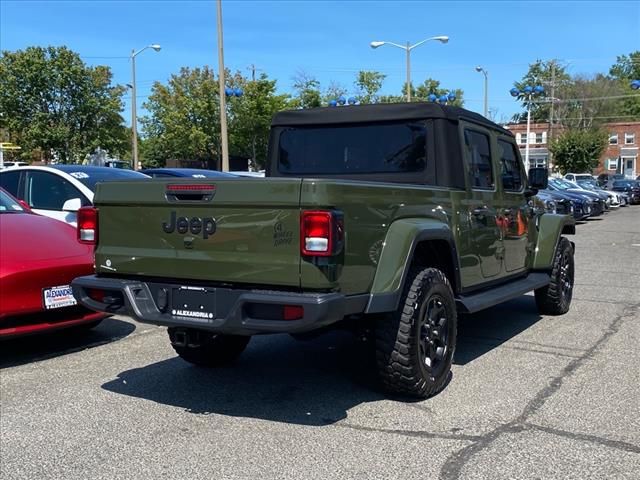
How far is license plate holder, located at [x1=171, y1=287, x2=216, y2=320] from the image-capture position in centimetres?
397

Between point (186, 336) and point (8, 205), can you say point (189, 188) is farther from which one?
point (8, 205)

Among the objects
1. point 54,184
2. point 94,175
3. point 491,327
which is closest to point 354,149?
point 491,327

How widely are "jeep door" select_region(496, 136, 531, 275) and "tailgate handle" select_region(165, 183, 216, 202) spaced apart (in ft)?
9.37

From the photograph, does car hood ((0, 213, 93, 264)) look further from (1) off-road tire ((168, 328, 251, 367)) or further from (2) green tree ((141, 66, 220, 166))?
(2) green tree ((141, 66, 220, 166))

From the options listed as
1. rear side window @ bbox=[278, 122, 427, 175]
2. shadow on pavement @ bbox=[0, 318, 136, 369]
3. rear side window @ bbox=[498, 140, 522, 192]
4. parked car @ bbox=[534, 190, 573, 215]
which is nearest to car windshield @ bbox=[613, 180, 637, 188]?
parked car @ bbox=[534, 190, 573, 215]

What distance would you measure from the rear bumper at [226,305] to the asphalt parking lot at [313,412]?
2.21ft

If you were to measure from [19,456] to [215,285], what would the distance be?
1.42m

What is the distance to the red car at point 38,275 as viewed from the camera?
521 centimetres

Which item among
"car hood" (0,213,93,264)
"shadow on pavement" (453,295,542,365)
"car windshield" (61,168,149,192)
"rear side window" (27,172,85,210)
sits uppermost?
"car windshield" (61,168,149,192)

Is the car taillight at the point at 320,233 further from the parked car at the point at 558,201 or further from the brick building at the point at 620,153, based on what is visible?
the brick building at the point at 620,153

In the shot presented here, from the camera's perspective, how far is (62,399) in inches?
183

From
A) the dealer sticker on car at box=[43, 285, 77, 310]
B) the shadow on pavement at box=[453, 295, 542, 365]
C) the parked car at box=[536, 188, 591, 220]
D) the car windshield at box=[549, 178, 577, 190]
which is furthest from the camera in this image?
the car windshield at box=[549, 178, 577, 190]

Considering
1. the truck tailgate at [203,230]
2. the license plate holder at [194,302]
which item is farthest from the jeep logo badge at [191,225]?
the license plate holder at [194,302]

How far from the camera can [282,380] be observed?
16.8 feet
